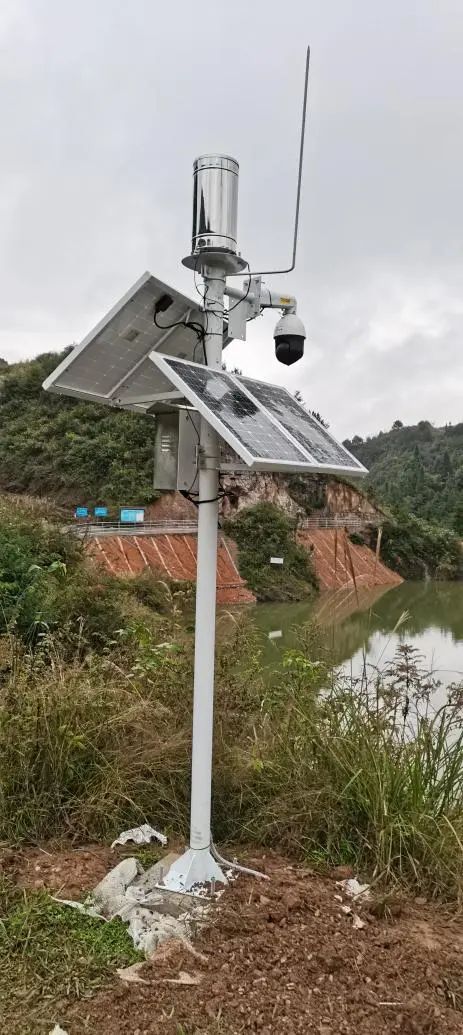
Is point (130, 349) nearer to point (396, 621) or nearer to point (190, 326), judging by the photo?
point (190, 326)

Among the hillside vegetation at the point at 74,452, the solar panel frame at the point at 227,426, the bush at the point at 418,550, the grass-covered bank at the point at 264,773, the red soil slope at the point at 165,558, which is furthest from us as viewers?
the bush at the point at 418,550

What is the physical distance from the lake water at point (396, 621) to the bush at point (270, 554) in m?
0.90

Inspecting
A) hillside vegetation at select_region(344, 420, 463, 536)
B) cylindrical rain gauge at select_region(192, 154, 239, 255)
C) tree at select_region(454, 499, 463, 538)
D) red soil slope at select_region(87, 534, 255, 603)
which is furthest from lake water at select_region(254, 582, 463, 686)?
hillside vegetation at select_region(344, 420, 463, 536)

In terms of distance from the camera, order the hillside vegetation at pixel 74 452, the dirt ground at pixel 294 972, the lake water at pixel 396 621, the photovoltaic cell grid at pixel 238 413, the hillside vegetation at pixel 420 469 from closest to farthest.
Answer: the dirt ground at pixel 294 972 < the photovoltaic cell grid at pixel 238 413 < the lake water at pixel 396 621 < the hillside vegetation at pixel 74 452 < the hillside vegetation at pixel 420 469

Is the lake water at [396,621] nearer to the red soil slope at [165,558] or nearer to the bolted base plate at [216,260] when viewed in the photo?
the red soil slope at [165,558]

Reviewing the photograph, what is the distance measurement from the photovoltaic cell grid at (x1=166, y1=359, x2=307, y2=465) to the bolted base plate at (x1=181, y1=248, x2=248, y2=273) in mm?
404

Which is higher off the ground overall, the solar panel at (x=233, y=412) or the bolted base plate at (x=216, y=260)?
the bolted base plate at (x=216, y=260)

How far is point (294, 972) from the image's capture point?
2008 millimetres

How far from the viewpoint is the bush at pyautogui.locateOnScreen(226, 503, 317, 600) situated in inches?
918

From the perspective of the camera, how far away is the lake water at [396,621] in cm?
636

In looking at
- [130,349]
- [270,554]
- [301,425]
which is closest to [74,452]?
[270,554]

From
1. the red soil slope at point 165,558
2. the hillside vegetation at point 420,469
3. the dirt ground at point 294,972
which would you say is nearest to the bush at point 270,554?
the red soil slope at point 165,558

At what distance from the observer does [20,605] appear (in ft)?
19.3

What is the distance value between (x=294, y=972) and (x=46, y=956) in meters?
0.73
